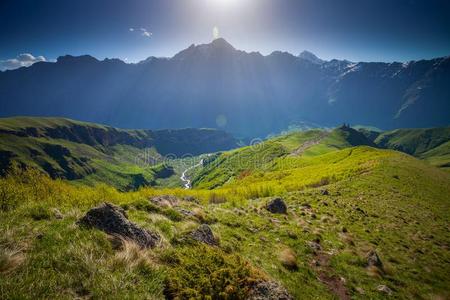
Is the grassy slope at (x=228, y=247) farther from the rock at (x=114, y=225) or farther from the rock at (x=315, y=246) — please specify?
the rock at (x=114, y=225)

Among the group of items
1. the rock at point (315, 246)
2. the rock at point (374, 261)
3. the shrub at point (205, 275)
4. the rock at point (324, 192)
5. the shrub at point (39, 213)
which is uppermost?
the shrub at point (39, 213)

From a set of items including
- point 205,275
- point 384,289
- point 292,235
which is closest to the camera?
point 205,275

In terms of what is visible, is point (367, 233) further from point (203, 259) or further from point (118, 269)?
point (118, 269)

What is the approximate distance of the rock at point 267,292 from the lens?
942 centimetres

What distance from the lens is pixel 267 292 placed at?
31.9 ft

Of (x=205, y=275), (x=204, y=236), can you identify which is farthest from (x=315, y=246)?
(x=205, y=275)

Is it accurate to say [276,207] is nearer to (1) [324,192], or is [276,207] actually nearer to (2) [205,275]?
(1) [324,192]

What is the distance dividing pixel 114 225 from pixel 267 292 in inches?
278

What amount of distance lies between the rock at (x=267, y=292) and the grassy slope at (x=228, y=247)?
0.58 metres

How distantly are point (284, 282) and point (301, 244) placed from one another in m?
7.61

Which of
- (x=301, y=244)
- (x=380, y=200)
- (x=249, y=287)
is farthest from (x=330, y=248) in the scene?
(x=380, y=200)

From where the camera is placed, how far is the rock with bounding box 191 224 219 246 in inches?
511

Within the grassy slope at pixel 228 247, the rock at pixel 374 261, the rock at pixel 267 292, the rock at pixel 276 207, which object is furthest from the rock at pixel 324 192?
the rock at pixel 267 292

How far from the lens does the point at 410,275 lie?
2033 centimetres
